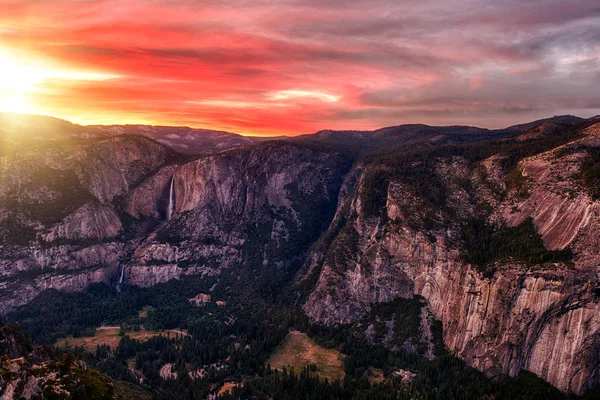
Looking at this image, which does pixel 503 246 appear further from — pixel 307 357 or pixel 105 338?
pixel 105 338

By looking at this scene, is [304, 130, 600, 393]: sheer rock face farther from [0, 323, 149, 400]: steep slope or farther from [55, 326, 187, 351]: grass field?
[0, 323, 149, 400]: steep slope

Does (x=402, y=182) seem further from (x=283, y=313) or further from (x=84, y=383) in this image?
(x=84, y=383)

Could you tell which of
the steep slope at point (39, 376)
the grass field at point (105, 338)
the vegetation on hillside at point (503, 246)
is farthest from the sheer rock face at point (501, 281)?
the steep slope at point (39, 376)

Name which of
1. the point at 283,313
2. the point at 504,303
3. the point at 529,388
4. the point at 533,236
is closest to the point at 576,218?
the point at 533,236

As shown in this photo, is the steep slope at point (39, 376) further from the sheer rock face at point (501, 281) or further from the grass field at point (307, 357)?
the sheer rock face at point (501, 281)

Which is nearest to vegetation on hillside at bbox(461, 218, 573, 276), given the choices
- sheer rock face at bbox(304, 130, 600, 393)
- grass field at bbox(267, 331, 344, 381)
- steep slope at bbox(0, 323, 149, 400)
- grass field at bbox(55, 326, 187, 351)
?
sheer rock face at bbox(304, 130, 600, 393)

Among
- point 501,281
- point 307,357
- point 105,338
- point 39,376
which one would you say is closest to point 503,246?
point 501,281
